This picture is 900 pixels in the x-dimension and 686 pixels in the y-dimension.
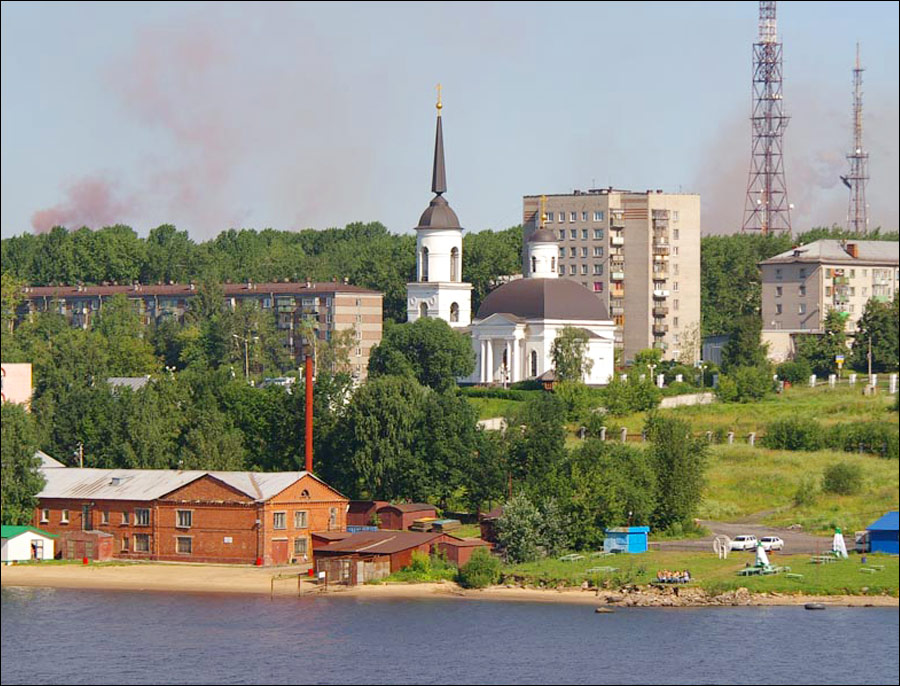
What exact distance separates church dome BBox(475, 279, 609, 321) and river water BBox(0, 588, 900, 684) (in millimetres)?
45923

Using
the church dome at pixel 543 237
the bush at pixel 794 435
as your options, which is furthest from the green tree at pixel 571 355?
the bush at pixel 794 435

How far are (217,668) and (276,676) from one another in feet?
5.02

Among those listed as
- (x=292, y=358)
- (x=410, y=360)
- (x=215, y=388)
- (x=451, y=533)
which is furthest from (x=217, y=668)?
(x=292, y=358)

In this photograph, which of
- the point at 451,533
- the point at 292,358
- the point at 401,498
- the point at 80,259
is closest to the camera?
the point at 451,533

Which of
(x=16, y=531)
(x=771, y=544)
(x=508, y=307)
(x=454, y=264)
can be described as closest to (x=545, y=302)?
(x=508, y=307)

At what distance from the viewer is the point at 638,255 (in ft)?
357

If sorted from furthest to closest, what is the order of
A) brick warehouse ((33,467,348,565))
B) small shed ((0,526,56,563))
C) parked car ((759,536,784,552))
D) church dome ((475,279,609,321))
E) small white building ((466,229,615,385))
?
1. church dome ((475,279,609,321))
2. small white building ((466,229,615,385))
3. brick warehouse ((33,467,348,565))
4. small shed ((0,526,56,563))
5. parked car ((759,536,784,552))

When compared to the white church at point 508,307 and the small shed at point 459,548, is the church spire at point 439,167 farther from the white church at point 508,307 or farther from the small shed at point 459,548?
the small shed at point 459,548

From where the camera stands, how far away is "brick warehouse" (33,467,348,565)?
2127 inches

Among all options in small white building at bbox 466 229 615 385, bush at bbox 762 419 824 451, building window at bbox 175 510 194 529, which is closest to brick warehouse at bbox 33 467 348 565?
building window at bbox 175 510 194 529

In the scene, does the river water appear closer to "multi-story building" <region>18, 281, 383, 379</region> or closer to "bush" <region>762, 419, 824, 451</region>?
"bush" <region>762, 419, 824, 451</region>

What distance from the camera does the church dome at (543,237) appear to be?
319ft

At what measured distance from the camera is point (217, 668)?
1563 inches

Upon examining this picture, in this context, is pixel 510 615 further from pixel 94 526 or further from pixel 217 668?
pixel 94 526
